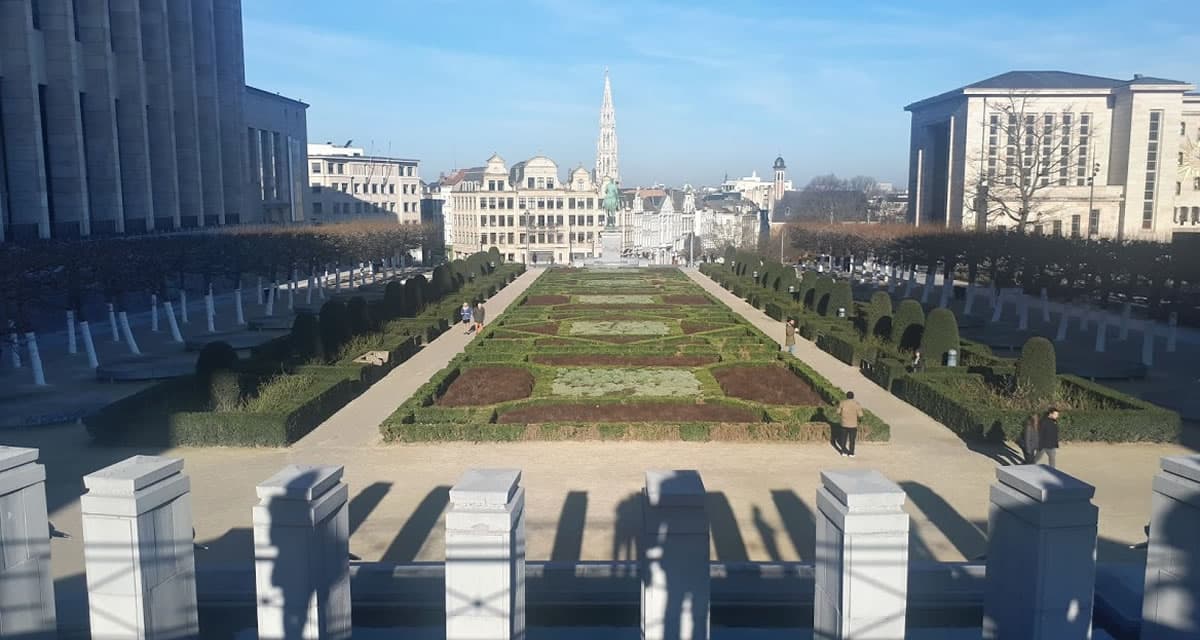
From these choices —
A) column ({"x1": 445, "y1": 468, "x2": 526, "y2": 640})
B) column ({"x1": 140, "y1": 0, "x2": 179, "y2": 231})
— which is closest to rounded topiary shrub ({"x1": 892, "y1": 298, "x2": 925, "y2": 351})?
column ({"x1": 445, "y1": 468, "x2": 526, "y2": 640})

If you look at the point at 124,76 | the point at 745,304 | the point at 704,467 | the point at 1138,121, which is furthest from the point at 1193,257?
the point at 1138,121

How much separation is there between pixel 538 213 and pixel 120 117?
2329 inches

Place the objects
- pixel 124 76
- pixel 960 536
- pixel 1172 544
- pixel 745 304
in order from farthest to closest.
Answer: pixel 745 304 → pixel 124 76 → pixel 960 536 → pixel 1172 544

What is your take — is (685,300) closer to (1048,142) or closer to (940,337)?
(940,337)

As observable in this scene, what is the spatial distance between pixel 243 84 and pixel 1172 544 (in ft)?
170

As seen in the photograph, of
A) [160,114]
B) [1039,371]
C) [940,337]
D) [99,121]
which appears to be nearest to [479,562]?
[1039,371]

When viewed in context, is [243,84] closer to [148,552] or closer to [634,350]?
[634,350]

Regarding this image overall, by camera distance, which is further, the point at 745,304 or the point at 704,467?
the point at 745,304

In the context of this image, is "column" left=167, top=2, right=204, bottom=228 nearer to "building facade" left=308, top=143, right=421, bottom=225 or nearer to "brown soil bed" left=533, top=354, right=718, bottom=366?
"brown soil bed" left=533, top=354, right=718, bottom=366

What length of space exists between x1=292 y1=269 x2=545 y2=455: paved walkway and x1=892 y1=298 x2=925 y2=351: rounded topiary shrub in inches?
459

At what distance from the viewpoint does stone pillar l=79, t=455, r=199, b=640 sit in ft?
21.1

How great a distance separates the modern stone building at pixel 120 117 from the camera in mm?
29844

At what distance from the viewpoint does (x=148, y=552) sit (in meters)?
6.61

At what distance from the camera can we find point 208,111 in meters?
44.9
